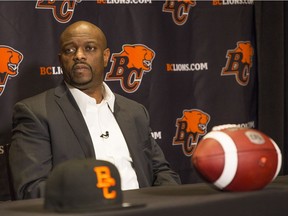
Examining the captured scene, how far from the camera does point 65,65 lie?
2867 mm

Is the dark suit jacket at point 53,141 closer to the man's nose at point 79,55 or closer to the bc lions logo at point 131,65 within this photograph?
the man's nose at point 79,55

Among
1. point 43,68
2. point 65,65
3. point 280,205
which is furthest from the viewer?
point 43,68

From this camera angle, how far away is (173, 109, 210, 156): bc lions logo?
3652 mm

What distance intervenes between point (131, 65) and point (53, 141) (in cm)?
98

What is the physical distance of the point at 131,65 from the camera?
3.49m

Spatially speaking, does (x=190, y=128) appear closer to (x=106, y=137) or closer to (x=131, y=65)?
(x=131, y=65)

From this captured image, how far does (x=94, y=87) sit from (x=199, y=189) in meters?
1.32

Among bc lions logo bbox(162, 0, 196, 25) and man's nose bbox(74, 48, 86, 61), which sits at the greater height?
bc lions logo bbox(162, 0, 196, 25)

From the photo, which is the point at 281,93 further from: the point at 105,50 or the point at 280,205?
the point at 280,205

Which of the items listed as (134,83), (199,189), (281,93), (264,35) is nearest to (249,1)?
(264,35)

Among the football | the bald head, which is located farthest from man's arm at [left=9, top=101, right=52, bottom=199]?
the football

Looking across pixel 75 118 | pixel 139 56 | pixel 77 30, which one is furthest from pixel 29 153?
pixel 139 56

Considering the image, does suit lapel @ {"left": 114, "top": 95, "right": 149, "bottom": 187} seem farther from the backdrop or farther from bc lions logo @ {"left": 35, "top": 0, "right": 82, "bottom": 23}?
bc lions logo @ {"left": 35, "top": 0, "right": 82, "bottom": 23}

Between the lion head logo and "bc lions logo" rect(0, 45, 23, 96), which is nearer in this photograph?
"bc lions logo" rect(0, 45, 23, 96)
